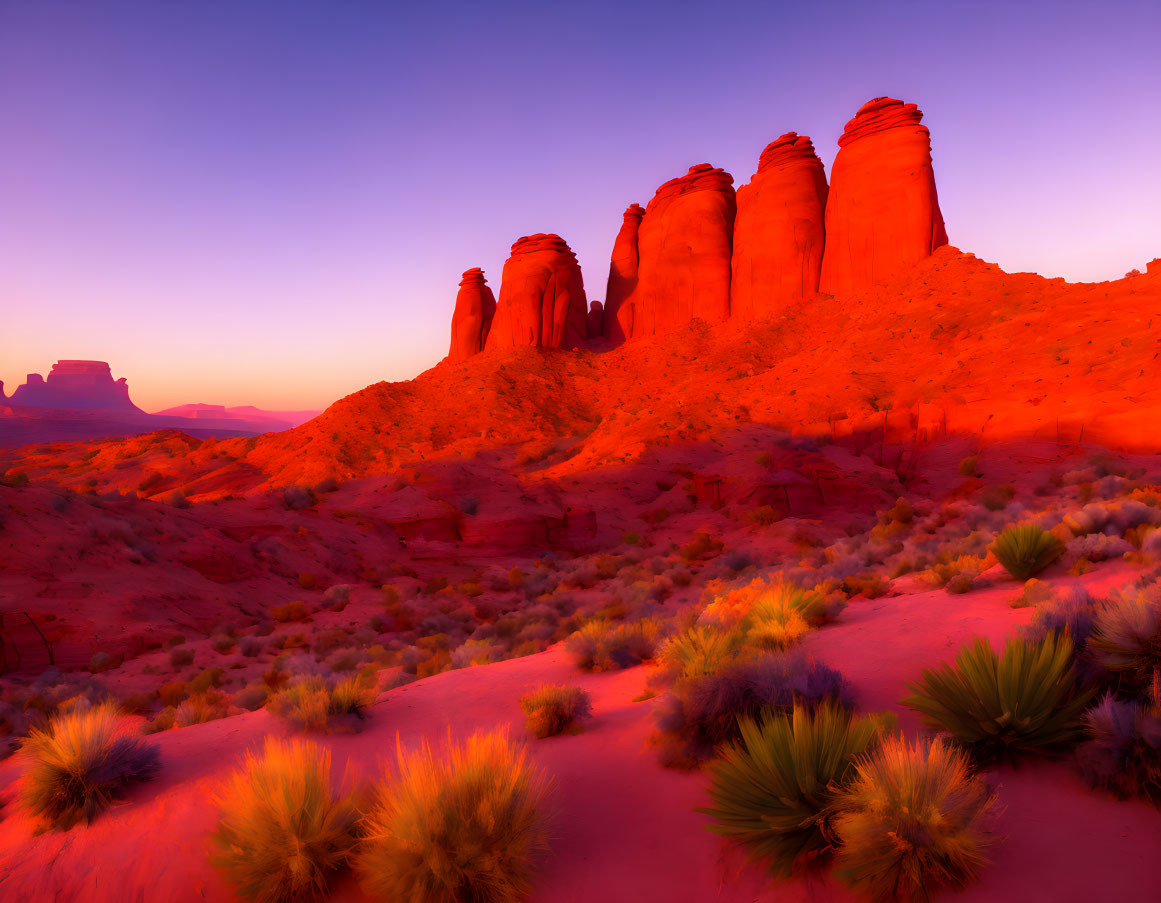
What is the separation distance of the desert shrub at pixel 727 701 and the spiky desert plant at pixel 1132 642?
142cm

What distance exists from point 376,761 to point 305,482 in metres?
35.1

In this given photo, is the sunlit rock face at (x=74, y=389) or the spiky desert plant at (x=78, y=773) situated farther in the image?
the sunlit rock face at (x=74, y=389)

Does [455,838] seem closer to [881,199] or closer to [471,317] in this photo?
[881,199]

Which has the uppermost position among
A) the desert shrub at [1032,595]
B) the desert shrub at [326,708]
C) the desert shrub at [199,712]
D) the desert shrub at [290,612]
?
the desert shrub at [1032,595]

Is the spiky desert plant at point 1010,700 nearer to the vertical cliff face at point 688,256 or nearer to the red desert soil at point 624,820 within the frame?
the red desert soil at point 624,820

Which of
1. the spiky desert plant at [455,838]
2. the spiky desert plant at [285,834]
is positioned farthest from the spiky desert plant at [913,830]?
the spiky desert plant at [285,834]

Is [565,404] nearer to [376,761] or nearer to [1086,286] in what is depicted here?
[1086,286]

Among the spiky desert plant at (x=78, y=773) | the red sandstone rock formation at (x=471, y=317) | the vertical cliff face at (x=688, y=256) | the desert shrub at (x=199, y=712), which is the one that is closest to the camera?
the spiky desert plant at (x=78, y=773)

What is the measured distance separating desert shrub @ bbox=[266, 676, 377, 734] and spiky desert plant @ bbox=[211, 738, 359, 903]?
1.74 metres

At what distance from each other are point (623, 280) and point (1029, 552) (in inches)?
2133

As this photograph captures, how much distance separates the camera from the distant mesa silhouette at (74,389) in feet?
507

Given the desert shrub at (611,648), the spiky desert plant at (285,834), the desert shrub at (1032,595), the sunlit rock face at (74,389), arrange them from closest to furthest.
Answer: the spiky desert plant at (285,834) < the desert shrub at (1032,595) < the desert shrub at (611,648) < the sunlit rock face at (74,389)

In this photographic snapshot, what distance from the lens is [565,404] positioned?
4653 cm

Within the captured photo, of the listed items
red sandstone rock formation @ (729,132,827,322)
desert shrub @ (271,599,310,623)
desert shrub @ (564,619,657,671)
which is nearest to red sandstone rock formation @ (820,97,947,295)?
red sandstone rock formation @ (729,132,827,322)
